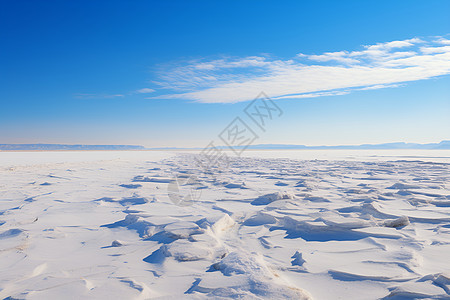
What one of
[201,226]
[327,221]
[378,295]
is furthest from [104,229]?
[378,295]

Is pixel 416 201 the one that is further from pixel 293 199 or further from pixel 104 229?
pixel 104 229

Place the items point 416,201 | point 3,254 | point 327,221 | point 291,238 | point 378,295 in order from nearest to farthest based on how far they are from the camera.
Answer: point 378,295
point 3,254
point 291,238
point 327,221
point 416,201

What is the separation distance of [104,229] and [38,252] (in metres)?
0.70

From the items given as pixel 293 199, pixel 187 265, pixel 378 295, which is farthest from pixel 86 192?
pixel 378 295

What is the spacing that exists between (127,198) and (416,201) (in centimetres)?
411

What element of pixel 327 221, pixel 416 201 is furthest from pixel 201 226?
pixel 416 201

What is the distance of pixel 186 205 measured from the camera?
13.2ft

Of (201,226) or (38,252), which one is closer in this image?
(38,252)

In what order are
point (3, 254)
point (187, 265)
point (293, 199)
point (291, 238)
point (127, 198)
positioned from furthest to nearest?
point (127, 198)
point (293, 199)
point (291, 238)
point (3, 254)
point (187, 265)

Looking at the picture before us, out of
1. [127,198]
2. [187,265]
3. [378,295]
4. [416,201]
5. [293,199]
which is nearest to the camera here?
[378,295]

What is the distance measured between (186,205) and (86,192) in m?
2.18

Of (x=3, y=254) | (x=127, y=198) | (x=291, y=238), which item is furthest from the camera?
(x=127, y=198)

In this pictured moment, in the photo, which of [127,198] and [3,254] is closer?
[3,254]

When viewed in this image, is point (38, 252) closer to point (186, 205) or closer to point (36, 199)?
point (186, 205)
